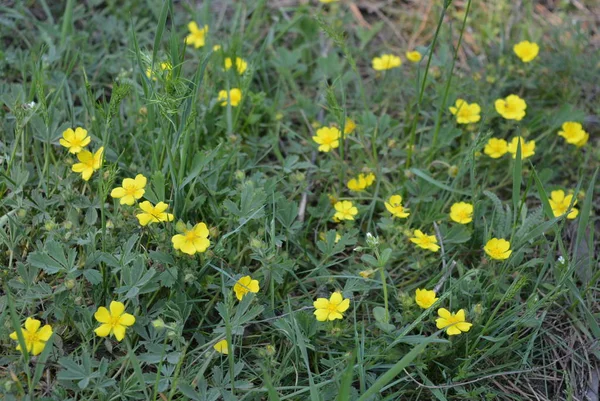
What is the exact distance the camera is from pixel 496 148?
276 cm

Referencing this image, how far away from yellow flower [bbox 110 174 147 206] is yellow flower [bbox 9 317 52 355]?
0.46 meters

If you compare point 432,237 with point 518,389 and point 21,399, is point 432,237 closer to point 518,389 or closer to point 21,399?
point 518,389

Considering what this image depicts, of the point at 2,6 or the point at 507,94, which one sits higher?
the point at 2,6

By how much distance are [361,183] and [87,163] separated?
40.4 inches

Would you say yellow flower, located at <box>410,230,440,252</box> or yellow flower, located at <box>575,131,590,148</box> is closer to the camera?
yellow flower, located at <box>410,230,440,252</box>

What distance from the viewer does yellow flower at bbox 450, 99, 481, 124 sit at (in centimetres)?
280

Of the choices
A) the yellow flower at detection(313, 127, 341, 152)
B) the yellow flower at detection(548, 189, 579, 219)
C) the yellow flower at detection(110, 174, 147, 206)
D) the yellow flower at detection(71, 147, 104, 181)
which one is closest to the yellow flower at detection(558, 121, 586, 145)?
the yellow flower at detection(548, 189, 579, 219)

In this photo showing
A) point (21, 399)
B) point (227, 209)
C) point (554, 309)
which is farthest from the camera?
point (554, 309)

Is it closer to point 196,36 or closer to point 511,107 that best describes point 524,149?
point 511,107

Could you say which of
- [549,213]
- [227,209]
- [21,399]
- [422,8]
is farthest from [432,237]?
[422,8]

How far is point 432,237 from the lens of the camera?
236 centimetres

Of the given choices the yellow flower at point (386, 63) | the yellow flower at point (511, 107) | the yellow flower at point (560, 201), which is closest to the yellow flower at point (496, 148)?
the yellow flower at point (511, 107)

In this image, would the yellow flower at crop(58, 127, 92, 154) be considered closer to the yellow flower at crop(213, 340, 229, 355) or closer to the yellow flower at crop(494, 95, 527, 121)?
the yellow flower at crop(213, 340, 229, 355)

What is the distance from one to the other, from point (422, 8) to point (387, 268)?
5.88 ft
